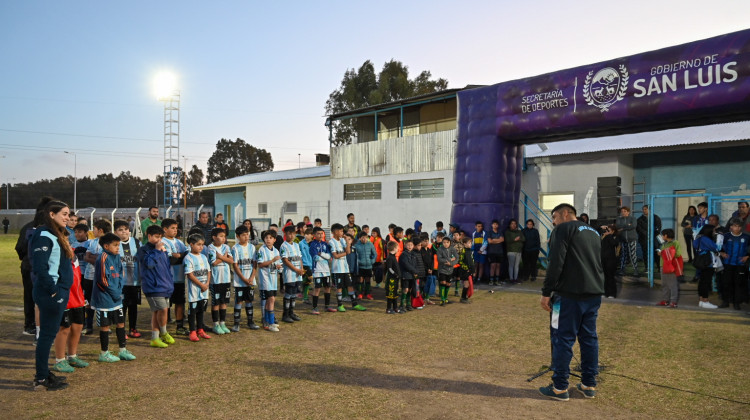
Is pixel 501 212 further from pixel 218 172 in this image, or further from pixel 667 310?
pixel 218 172

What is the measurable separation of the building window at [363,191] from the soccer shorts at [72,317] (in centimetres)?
1626

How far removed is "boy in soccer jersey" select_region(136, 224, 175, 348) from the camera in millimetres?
6336

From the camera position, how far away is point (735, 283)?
905 cm

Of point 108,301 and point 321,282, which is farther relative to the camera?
point 321,282

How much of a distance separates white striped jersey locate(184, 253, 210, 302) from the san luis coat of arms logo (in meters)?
9.28

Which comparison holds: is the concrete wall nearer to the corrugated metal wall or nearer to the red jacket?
the corrugated metal wall

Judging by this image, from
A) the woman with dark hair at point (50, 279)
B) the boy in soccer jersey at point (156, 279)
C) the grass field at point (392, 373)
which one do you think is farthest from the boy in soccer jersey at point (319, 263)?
the woman with dark hair at point (50, 279)

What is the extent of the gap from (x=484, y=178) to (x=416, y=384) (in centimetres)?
884

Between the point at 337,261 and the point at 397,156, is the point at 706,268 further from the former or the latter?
the point at 397,156

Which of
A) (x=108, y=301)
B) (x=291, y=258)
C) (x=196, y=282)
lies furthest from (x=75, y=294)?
(x=291, y=258)

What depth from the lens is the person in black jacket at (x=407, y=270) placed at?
30.0 ft

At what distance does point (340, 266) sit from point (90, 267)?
420 centimetres

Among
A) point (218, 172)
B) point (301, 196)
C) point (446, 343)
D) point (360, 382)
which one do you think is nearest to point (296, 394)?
point (360, 382)

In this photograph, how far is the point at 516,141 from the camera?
1301cm
